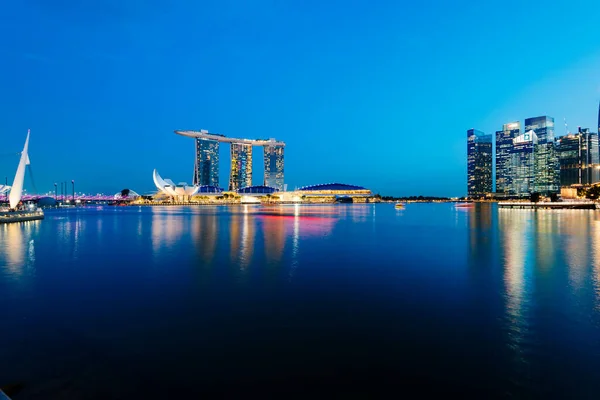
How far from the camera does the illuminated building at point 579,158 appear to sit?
157863 millimetres

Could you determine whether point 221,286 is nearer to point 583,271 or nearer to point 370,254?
point 370,254

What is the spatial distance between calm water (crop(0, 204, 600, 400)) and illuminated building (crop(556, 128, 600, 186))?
180068 millimetres

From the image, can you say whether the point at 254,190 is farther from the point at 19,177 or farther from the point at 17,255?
the point at 17,255

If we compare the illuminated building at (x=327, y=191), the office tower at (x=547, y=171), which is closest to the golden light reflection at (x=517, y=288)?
the illuminated building at (x=327, y=191)

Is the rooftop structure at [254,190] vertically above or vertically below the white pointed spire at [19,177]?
above

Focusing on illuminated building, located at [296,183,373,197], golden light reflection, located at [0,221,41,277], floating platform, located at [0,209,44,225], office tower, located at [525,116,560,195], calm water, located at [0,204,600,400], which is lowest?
calm water, located at [0,204,600,400]

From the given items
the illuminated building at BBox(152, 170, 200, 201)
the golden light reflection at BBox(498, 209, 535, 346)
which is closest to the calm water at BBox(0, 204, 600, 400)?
the golden light reflection at BBox(498, 209, 535, 346)

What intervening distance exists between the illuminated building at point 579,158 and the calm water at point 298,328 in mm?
180068

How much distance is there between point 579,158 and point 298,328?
654 ft

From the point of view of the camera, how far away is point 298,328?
7.43 m

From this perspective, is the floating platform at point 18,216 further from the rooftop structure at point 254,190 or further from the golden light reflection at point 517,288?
the rooftop structure at point 254,190

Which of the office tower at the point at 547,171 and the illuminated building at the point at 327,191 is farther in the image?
the illuminated building at the point at 327,191

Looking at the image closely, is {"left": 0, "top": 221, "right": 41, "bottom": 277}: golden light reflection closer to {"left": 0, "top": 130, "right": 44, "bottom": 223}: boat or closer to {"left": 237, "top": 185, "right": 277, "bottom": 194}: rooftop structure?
{"left": 0, "top": 130, "right": 44, "bottom": 223}: boat

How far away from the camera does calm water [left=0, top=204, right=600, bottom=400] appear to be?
526cm
